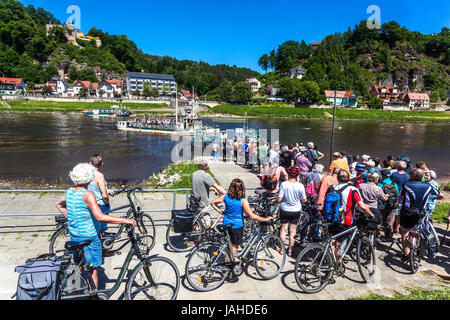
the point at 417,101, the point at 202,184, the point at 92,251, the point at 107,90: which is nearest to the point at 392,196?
the point at 202,184

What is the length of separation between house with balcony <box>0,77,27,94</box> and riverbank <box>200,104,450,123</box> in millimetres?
79252

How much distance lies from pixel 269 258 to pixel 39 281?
4.32 meters

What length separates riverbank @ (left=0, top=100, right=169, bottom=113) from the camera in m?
89.1

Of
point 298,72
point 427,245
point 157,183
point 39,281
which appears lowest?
point 157,183

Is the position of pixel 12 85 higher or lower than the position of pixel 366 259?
higher

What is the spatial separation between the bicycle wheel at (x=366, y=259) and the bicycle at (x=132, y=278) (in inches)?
141

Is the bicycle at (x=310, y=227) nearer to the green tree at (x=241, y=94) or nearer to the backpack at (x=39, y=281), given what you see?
the backpack at (x=39, y=281)

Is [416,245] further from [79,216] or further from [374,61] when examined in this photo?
[374,61]

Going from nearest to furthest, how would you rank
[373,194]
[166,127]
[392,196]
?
[373,194] → [392,196] → [166,127]

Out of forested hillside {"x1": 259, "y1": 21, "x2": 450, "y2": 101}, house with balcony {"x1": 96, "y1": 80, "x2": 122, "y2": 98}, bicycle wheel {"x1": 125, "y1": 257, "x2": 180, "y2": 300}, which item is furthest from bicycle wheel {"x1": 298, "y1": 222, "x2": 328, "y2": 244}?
house with balcony {"x1": 96, "y1": 80, "x2": 122, "y2": 98}

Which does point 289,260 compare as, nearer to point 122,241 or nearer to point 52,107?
point 122,241

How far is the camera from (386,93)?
141 m

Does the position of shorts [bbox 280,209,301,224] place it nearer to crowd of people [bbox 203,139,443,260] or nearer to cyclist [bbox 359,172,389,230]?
crowd of people [bbox 203,139,443,260]

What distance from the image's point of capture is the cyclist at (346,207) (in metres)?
5.45
